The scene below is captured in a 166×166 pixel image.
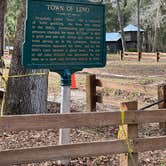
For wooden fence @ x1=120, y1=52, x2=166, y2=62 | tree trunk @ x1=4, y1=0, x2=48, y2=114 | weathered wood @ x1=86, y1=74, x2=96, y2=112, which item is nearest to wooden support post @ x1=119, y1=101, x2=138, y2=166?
tree trunk @ x1=4, y1=0, x2=48, y2=114

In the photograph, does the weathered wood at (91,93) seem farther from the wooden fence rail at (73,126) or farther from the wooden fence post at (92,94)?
the wooden fence rail at (73,126)

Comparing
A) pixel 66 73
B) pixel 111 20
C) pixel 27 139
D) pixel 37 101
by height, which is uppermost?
pixel 111 20

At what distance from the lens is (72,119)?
4941mm

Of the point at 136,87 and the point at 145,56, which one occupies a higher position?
the point at 145,56

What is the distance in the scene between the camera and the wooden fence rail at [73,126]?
4684 millimetres

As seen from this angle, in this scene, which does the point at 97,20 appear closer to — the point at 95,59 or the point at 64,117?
the point at 95,59

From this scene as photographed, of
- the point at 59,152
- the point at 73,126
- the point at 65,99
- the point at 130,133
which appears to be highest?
the point at 65,99

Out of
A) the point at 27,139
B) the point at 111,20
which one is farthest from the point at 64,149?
the point at 111,20

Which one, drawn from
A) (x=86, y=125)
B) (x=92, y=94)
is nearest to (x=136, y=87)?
(x=92, y=94)

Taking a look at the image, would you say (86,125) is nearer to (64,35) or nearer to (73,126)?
(73,126)

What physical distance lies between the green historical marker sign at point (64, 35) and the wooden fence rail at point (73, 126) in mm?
890

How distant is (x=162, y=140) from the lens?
5.42 meters

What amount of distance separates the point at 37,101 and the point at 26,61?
129 inches

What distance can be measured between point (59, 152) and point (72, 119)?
1.33 feet
